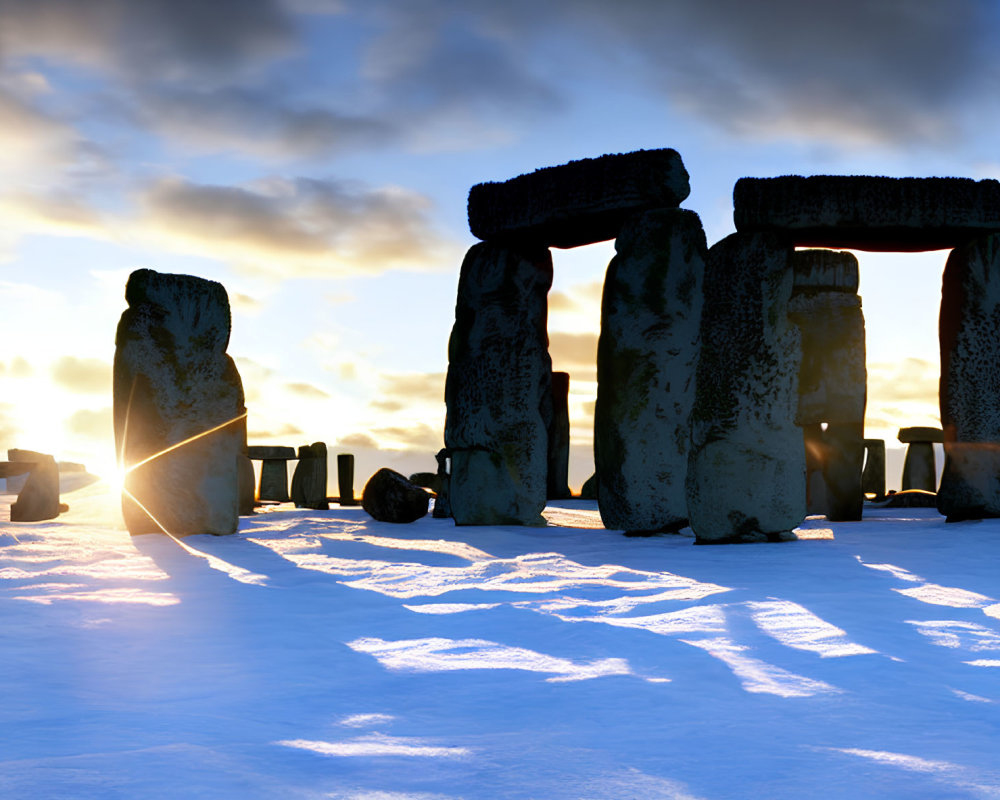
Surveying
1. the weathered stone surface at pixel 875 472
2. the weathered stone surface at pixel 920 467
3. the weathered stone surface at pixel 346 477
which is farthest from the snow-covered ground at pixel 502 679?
the weathered stone surface at pixel 920 467

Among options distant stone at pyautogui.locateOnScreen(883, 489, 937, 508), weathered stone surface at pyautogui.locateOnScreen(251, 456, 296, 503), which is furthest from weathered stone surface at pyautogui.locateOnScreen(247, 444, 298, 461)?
distant stone at pyautogui.locateOnScreen(883, 489, 937, 508)

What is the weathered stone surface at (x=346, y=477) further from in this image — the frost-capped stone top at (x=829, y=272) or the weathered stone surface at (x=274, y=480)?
the frost-capped stone top at (x=829, y=272)

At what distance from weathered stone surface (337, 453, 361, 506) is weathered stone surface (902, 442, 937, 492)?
890cm

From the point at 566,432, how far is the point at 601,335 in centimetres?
591

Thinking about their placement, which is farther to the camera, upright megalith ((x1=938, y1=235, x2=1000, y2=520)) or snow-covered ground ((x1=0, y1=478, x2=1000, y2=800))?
upright megalith ((x1=938, y1=235, x2=1000, y2=520))

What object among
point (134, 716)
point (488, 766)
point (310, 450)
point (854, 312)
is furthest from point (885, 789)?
point (310, 450)

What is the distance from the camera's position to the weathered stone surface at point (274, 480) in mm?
17562

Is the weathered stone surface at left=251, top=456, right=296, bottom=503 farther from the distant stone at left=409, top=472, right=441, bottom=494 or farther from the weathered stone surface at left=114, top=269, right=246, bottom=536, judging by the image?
the weathered stone surface at left=114, top=269, right=246, bottom=536

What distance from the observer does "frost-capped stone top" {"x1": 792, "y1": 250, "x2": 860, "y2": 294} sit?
10.1m

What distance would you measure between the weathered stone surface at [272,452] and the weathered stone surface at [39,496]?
6072 millimetres

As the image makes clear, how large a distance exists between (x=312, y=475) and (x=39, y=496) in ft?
15.3

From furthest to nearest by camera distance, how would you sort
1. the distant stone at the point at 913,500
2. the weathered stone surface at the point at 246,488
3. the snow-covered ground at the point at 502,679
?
1. the distant stone at the point at 913,500
2. the weathered stone surface at the point at 246,488
3. the snow-covered ground at the point at 502,679

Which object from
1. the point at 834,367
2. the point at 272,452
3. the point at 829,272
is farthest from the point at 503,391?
the point at 272,452

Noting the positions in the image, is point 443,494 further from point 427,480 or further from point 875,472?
point 875,472
